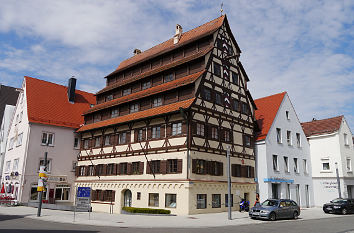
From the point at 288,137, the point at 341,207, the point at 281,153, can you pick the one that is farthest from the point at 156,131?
the point at 288,137

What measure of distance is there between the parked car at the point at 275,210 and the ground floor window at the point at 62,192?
955 inches

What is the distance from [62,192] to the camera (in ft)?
122

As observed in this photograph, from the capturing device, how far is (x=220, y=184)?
92.6 ft

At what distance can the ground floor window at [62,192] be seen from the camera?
3666 cm

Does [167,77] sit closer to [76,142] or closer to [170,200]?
[170,200]

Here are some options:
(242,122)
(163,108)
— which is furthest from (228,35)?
(163,108)

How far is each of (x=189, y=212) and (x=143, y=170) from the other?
22.0 ft

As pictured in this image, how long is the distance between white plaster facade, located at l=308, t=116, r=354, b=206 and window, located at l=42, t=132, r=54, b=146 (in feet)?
113

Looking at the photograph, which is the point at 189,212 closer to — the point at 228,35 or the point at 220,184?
the point at 220,184

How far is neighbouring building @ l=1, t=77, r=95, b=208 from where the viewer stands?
35.2 meters

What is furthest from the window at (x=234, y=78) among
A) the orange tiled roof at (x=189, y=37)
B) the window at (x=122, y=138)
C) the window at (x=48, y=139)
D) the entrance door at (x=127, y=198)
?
the window at (x=48, y=139)

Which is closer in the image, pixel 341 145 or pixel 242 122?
pixel 242 122

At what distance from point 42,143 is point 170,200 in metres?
19.2

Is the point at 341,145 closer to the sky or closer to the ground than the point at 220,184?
closer to the sky
